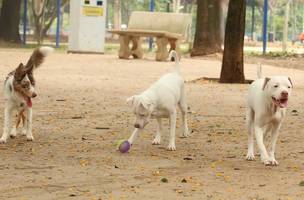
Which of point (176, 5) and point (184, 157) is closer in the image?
point (184, 157)

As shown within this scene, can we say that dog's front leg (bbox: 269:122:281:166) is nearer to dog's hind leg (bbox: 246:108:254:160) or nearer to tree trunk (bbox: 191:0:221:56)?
dog's hind leg (bbox: 246:108:254:160)

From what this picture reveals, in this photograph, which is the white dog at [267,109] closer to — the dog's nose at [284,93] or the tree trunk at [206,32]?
the dog's nose at [284,93]

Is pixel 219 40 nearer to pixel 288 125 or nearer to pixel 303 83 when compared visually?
pixel 303 83

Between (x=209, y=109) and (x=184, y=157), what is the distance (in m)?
4.52

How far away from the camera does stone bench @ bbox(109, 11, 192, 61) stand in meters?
26.5

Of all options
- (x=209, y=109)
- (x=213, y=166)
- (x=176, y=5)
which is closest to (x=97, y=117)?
(x=209, y=109)

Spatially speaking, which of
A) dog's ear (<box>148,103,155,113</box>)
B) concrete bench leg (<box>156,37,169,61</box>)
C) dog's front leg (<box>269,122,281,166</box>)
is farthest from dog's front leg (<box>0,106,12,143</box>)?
concrete bench leg (<box>156,37,169,61</box>)

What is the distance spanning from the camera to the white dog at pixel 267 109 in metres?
7.98

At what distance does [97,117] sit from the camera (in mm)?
11891

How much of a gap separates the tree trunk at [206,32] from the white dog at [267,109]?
66.9ft

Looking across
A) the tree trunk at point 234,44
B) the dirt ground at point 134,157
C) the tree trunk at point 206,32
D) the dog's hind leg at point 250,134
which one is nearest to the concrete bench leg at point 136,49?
the tree trunk at point 206,32

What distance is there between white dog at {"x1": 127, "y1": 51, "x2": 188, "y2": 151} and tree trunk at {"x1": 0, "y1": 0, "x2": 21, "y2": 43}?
2967 cm

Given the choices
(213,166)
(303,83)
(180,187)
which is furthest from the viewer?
(303,83)

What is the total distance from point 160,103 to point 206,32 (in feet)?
66.0
